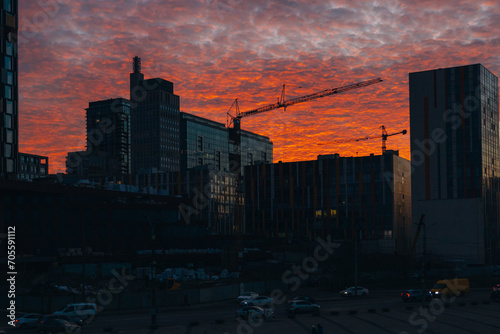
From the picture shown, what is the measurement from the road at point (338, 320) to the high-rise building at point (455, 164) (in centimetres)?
7682

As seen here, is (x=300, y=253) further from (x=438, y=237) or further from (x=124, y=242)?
(x=124, y=242)

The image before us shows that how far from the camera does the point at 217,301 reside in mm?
72500

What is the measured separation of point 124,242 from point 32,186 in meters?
25.1

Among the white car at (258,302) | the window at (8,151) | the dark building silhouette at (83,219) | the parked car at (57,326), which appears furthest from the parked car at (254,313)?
the window at (8,151)

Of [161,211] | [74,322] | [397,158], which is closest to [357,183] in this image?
[397,158]

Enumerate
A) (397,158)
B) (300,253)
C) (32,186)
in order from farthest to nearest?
1. (397,158)
2. (300,253)
3. (32,186)

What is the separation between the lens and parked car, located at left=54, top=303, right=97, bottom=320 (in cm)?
5225

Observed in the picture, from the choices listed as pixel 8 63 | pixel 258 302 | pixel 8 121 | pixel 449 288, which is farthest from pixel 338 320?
pixel 8 63

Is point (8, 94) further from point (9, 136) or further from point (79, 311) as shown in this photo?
point (79, 311)

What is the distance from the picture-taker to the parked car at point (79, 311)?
52.2 meters

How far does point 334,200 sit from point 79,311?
123 metres

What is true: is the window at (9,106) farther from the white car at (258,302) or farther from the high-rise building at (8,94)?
the white car at (258,302)

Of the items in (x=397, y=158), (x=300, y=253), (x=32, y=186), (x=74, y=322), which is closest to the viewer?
(x=74, y=322)

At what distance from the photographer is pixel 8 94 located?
12225 cm
